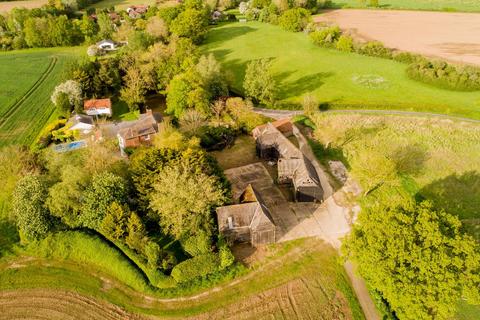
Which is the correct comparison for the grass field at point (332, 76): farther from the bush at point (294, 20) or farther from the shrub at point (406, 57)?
the bush at point (294, 20)

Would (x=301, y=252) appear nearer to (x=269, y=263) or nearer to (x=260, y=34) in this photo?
(x=269, y=263)

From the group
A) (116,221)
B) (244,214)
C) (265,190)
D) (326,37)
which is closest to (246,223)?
(244,214)

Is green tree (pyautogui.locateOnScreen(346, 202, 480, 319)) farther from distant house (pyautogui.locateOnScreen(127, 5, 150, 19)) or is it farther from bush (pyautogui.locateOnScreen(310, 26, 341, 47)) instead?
distant house (pyautogui.locateOnScreen(127, 5, 150, 19))

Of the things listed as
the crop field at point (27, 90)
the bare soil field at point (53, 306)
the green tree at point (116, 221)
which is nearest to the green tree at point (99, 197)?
the green tree at point (116, 221)

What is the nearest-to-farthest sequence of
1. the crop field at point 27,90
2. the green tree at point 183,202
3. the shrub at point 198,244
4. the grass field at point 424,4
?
the shrub at point 198,244, the green tree at point 183,202, the crop field at point 27,90, the grass field at point 424,4

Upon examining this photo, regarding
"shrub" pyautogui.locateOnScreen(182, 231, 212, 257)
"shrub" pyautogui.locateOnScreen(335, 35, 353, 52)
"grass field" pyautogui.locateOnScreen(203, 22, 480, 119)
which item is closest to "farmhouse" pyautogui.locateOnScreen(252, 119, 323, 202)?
"shrub" pyautogui.locateOnScreen(182, 231, 212, 257)

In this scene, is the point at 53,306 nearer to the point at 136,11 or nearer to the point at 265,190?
the point at 265,190
